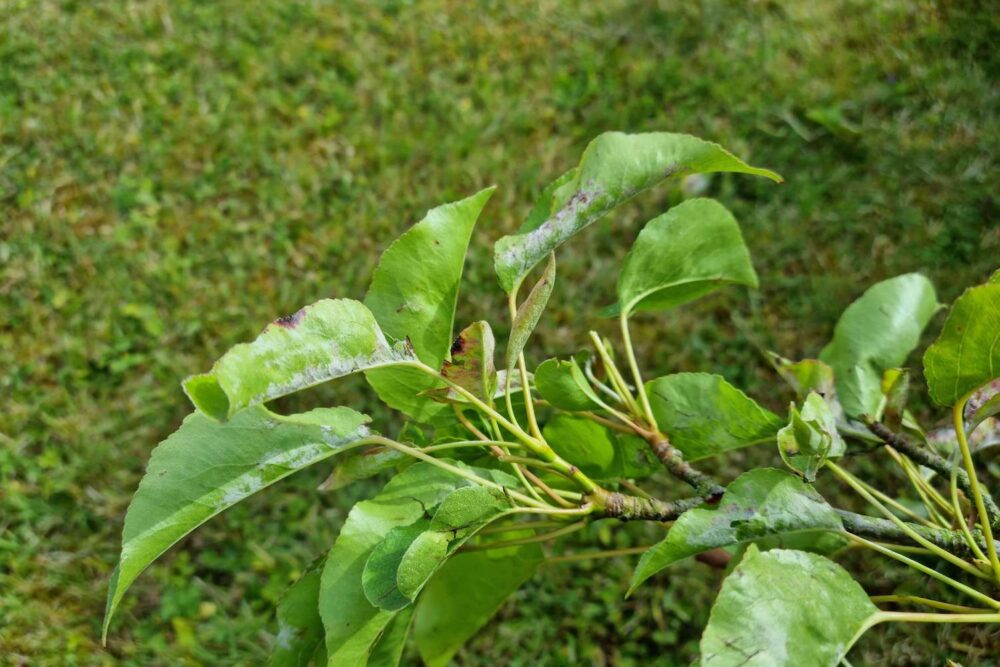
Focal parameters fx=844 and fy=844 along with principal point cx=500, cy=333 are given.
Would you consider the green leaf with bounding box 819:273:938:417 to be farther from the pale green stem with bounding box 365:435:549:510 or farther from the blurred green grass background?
the blurred green grass background

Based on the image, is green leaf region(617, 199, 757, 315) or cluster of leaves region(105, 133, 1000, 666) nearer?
cluster of leaves region(105, 133, 1000, 666)

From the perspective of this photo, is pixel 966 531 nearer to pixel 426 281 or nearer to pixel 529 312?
pixel 529 312

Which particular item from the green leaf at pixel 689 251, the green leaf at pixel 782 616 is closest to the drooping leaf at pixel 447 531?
the green leaf at pixel 782 616

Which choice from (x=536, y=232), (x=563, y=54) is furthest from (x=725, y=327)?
(x=536, y=232)

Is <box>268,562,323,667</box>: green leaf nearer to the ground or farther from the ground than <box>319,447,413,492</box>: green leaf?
nearer to the ground

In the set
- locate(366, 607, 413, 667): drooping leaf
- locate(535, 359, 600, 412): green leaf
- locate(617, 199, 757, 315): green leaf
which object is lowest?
locate(366, 607, 413, 667): drooping leaf

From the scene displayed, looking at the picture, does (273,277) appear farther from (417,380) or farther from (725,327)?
(417,380)

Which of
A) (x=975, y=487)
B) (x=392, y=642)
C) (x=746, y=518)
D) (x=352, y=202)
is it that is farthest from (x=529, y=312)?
(x=352, y=202)

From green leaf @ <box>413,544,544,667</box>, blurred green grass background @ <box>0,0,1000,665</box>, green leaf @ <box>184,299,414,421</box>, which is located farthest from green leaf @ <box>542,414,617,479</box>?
blurred green grass background @ <box>0,0,1000,665</box>
